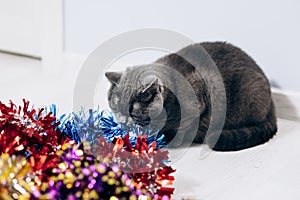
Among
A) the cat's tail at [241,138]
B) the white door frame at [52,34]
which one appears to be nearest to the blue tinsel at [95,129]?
the cat's tail at [241,138]

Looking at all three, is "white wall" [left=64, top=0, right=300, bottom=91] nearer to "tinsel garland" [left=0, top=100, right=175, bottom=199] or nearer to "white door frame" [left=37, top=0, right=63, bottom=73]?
"white door frame" [left=37, top=0, right=63, bottom=73]

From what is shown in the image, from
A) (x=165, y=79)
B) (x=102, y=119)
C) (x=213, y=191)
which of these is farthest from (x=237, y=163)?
(x=102, y=119)

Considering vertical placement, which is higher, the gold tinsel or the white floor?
the gold tinsel

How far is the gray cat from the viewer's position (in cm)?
135

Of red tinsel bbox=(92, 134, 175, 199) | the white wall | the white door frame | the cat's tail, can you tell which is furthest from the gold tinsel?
the white door frame

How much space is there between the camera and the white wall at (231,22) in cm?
169

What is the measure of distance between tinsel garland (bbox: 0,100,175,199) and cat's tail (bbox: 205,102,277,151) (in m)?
0.27

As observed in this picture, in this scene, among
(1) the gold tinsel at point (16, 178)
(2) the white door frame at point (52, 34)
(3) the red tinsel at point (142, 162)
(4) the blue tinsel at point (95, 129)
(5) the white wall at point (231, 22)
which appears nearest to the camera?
(1) the gold tinsel at point (16, 178)

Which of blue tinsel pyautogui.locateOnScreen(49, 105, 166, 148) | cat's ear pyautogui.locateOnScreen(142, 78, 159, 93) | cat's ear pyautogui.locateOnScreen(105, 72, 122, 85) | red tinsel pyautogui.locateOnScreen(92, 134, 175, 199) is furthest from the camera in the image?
cat's ear pyautogui.locateOnScreen(105, 72, 122, 85)

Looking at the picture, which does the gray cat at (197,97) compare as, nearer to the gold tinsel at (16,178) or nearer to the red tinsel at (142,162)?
the red tinsel at (142,162)

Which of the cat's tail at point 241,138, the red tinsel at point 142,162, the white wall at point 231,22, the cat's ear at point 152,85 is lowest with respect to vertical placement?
the cat's tail at point 241,138

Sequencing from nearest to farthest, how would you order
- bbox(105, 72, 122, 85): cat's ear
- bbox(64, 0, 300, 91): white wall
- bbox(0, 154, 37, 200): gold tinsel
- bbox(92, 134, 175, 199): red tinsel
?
bbox(0, 154, 37, 200): gold tinsel < bbox(92, 134, 175, 199): red tinsel < bbox(105, 72, 122, 85): cat's ear < bbox(64, 0, 300, 91): white wall

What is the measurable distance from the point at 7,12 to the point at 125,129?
1400 millimetres

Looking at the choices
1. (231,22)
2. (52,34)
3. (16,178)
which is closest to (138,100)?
(16,178)
